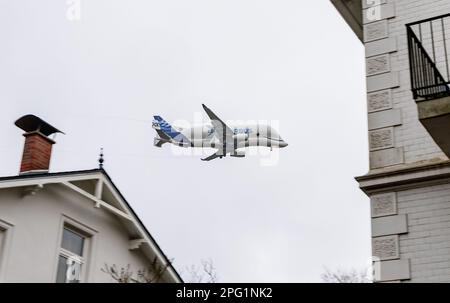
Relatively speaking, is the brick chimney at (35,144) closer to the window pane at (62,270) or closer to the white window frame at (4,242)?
the window pane at (62,270)

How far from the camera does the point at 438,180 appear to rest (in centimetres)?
1130

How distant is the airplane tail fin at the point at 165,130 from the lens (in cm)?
1942

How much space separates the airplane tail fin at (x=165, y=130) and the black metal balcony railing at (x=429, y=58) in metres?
7.92

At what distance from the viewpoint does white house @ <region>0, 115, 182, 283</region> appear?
50.5 feet

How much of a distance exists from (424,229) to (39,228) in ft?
25.4

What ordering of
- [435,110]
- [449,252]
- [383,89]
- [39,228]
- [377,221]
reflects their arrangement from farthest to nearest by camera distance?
1. [39,228]
2. [383,89]
3. [377,221]
4. [449,252]
5. [435,110]

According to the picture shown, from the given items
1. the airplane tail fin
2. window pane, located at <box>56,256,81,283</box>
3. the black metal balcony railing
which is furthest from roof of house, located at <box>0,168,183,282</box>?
the black metal balcony railing

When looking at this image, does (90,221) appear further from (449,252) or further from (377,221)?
(449,252)

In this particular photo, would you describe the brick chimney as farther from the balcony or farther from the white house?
the balcony

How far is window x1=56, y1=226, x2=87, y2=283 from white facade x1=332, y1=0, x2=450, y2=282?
707 cm

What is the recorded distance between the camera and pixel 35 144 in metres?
17.3

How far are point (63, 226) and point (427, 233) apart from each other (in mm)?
7972

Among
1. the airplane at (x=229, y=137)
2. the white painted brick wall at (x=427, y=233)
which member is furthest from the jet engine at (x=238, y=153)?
the white painted brick wall at (x=427, y=233)
